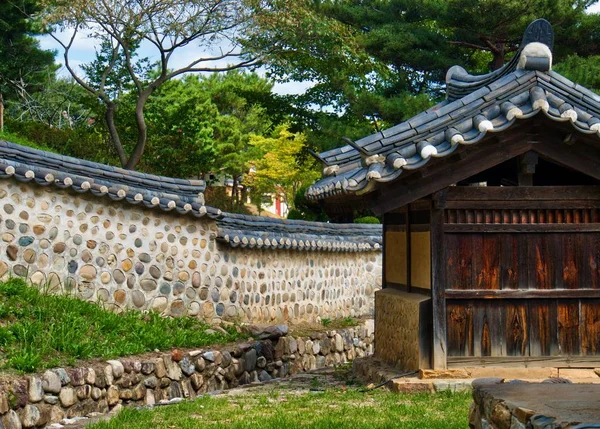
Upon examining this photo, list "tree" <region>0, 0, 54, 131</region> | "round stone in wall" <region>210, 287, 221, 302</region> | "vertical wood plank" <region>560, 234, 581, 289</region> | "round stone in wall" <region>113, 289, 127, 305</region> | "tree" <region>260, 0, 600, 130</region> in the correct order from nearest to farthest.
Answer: "vertical wood plank" <region>560, 234, 581, 289</region>
"round stone in wall" <region>113, 289, 127, 305</region>
"round stone in wall" <region>210, 287, 221, 302</region>
"tree" <region>260, 0, 600, 130</region>
"tree" <region>0, 0, 54, 131</region>

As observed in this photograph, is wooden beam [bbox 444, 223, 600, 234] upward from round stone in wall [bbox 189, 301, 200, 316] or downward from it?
upward

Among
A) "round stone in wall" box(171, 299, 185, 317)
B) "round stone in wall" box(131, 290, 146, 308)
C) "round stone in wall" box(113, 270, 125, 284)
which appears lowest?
"round stone in wall" box(171, 299, 185, 317)

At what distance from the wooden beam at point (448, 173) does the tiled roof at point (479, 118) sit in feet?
1.23

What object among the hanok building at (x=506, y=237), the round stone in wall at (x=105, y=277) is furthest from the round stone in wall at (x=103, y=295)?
the hanok building at (x=506, y=237)

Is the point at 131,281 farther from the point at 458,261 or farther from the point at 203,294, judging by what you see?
the point at 458,261

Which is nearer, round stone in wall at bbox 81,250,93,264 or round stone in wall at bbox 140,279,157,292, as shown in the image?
round stone in wall at bbox 81,250,93,264

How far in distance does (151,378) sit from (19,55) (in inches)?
892

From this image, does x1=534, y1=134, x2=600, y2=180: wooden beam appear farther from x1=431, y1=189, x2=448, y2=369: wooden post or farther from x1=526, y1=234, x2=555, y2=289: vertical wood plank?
x1=431, y1=189, x2=448, y2=369: wooden post

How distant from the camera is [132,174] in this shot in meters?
12.9

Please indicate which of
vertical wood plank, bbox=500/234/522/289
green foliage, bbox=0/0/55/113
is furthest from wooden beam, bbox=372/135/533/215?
green foliage, bbox=0/0/55/113

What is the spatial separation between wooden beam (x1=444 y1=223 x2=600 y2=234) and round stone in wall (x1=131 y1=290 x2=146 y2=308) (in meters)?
5.49

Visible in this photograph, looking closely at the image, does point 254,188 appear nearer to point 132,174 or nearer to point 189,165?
point 189,165

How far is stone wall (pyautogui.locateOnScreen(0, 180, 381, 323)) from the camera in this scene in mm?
11406

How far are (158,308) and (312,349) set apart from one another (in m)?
3.22
